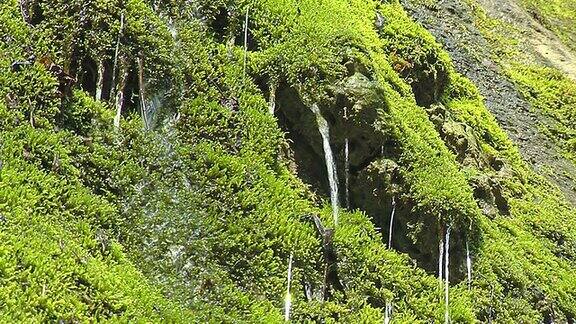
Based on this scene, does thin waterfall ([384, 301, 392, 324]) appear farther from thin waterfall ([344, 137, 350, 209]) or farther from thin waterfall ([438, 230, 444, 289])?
thin waterfall ([344, 137, 350, 209])

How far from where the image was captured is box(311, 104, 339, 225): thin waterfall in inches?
348

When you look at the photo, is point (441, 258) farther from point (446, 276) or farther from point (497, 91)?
point (497, 91)

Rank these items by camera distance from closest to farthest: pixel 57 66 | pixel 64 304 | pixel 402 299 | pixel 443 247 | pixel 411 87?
pixel 64 304
pixel 57 66
pixel 402 299
pixel 443 247
pixel 411 87

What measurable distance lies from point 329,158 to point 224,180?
1.89 metres

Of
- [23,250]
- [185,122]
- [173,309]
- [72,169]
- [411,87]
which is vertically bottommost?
[173,309]

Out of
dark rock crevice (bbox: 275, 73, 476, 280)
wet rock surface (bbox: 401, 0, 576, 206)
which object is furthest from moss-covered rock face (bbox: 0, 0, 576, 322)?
wet rock surface (bbox: 401, 0, 576, 206)

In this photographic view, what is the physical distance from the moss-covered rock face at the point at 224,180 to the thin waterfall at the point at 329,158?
0.33ft

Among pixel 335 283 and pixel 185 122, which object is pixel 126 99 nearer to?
pixel 185 122

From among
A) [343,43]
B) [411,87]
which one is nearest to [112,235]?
[343,43]

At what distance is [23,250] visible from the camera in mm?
5125

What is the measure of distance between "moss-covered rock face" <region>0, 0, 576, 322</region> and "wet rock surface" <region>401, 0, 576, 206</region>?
6.61m

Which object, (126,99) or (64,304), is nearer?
(64,304)

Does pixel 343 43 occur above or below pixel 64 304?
above

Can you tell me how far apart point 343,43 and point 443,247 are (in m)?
3.51
